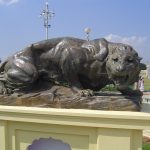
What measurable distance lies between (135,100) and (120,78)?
26 cm

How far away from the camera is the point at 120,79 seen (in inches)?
133

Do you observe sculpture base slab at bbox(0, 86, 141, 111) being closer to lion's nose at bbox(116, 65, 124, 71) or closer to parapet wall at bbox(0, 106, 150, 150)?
parapet wall at bbox(0, 106, 150, 150)

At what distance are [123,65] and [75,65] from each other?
551mm

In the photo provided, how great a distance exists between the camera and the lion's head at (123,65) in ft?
10.9

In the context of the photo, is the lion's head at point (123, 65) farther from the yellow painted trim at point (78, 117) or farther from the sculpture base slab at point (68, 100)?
the yellow painted trim at point (78, 117)

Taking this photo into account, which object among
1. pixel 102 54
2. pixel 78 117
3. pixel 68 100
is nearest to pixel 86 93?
pixel 68 100

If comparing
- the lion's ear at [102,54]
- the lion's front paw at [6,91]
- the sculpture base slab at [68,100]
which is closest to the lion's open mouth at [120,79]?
the sculpture base slab at [68,100]

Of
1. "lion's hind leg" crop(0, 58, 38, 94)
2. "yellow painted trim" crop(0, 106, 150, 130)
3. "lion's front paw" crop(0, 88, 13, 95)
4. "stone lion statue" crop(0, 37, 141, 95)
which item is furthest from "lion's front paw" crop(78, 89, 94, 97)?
"lion's front paw" crop(0, 88, 13, 95)

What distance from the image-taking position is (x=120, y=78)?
3.38 meters

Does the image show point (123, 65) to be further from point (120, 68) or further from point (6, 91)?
point (6, 91)

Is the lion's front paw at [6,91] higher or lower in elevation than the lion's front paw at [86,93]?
lower

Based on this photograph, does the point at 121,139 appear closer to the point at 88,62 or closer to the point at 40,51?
the point at 88,62

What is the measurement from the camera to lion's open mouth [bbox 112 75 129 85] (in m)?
3.36

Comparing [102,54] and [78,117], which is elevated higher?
[102,54]
